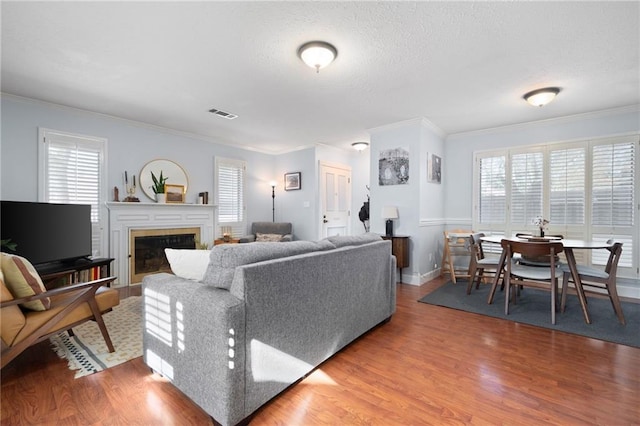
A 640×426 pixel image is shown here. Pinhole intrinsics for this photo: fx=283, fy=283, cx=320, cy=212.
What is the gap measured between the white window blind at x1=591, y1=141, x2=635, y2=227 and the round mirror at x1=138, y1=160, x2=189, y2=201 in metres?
6.44

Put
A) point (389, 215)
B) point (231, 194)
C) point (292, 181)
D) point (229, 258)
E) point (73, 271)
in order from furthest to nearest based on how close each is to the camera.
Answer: point (292, 181), point (231, 194), point (389, 215), point (73, 271), point (229, 258)

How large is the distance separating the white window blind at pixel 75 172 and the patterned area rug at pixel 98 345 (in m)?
1.74

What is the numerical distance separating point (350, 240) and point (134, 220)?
12.0 ft

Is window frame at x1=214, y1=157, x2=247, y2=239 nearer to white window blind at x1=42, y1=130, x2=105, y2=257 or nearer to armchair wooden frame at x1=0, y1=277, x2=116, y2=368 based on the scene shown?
white window blind at x1=42, y1=130, x2=105, y2=257

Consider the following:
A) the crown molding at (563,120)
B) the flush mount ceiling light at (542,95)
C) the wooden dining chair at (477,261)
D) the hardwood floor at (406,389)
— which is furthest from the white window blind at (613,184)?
the hardwood floor at (406,389)

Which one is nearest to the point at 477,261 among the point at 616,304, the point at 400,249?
the point at 400,249

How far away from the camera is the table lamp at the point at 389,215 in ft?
14.8

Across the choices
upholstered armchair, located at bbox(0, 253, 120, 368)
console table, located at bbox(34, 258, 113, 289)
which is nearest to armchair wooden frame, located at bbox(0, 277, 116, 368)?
upholstered armchair, located at bbox(0, 253, 120, 368)

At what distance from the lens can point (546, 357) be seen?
87.7 inches

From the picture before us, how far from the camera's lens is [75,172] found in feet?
13.0

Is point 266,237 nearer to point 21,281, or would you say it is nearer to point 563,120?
point 21,281

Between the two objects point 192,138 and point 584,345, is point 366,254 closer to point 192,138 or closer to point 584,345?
point 584,345

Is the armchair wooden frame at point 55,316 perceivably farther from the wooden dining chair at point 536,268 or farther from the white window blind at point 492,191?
the white window blind at point 492,191

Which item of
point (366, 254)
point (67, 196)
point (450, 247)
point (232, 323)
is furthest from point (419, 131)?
point (67, 196)
